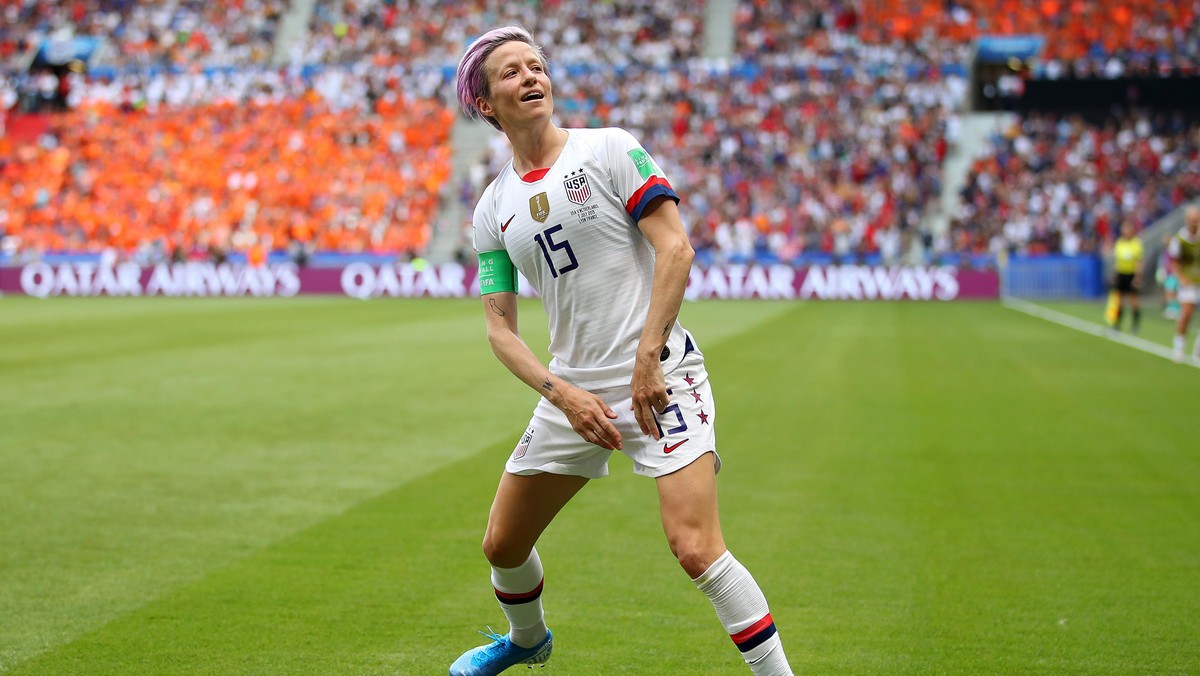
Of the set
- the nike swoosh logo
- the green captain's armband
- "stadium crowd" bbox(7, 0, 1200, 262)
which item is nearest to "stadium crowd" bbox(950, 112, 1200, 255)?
"stadium crowd" bbox(7, 0, 1200, 262)

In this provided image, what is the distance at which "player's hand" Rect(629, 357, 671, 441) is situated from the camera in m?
3.64

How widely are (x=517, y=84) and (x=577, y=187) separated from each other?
393 millimetres

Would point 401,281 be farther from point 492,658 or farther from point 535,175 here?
point 535,175

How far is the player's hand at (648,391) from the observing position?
3637 millimetres

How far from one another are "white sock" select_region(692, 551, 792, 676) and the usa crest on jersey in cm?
121

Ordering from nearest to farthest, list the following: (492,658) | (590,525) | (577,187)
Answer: (577,187) → (492,658) → (590,525)

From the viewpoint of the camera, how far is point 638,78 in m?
41.9

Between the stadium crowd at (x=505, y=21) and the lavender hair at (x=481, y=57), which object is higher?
the stadium crowd at (x=505, y=21)

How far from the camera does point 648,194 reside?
12.2 feet

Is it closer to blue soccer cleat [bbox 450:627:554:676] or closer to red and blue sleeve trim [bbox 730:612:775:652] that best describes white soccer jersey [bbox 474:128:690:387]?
red and blue sleeve trim [bbox 730:612:775:652]

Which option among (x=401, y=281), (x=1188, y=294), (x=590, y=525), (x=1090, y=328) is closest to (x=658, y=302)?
(x=590, y=525)

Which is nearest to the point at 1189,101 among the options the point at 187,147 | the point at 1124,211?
the point at 1124,211

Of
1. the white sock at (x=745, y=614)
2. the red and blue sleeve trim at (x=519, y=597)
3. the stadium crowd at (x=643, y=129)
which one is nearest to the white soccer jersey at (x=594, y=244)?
the white sock at (x=745, y=614)

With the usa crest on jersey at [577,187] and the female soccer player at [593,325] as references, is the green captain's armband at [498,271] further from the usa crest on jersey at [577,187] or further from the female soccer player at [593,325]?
the usa crest on jersey at [577,187]
